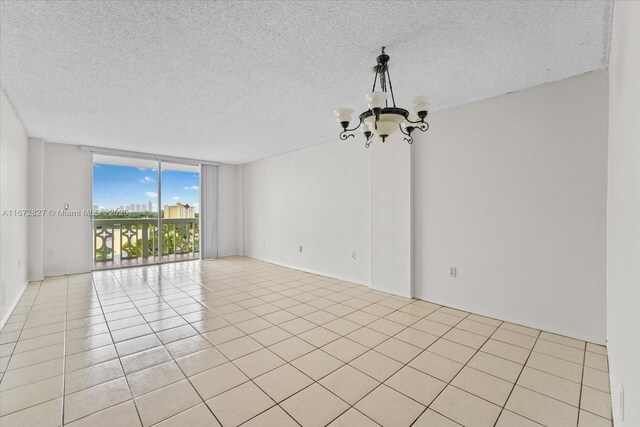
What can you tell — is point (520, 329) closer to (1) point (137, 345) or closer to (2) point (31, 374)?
(1) point (137, 345)

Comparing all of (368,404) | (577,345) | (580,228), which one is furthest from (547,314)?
(368,404)

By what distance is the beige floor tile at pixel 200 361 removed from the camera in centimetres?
220

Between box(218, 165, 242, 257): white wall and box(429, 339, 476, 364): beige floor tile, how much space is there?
6067 mm

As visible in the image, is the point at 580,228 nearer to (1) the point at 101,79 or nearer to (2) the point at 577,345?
(2) the point at 577,345

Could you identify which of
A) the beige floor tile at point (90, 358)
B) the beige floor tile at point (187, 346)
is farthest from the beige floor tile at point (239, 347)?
the beige floor tile at point (90, 358)

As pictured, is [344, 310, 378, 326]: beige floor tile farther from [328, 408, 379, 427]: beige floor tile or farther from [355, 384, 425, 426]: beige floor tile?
[328, 408, 379, 427]: beige floor tile

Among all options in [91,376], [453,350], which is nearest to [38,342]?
[91,376]

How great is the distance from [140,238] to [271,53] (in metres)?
6.26

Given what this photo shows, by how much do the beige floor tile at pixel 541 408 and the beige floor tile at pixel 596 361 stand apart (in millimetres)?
707

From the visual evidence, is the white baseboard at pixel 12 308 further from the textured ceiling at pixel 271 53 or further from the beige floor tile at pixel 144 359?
the textured ceiling at pixel 271 53

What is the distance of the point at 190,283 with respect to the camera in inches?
188

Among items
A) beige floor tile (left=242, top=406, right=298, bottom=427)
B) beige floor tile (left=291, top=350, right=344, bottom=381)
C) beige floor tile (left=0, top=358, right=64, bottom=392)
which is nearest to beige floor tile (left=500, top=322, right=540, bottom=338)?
beige floor tile (left=291, top=350, right=344, bottom=381)

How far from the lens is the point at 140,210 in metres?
6.76

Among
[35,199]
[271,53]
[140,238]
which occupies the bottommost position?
[140,238]
